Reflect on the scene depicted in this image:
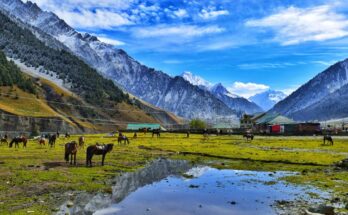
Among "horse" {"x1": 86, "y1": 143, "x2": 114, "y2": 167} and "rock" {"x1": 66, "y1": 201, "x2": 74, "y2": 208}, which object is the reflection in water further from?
"horse" {"x1": 86, "y1": 143, "x2": 114, "y2": 167}

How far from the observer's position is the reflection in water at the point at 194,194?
2408 centimetres

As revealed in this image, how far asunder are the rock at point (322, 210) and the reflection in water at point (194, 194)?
225cm

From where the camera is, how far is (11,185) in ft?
93.8

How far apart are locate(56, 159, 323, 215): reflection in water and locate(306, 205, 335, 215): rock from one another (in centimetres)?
225

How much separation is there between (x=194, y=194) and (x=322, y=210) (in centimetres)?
896

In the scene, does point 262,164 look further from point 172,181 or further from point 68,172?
point 68,172

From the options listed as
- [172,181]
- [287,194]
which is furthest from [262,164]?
[287,194]

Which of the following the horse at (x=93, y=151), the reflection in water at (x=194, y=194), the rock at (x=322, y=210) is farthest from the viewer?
the horse at (x=93, y=151)

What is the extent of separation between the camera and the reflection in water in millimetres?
24078

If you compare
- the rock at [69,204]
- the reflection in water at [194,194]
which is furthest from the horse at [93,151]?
the rock at [69,204]

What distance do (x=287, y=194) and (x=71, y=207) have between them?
14.3 m

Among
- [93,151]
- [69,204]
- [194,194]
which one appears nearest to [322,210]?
[194,194]

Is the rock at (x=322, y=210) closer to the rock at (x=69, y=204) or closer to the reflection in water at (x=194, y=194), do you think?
the reflection in water at (x=194, y=194)

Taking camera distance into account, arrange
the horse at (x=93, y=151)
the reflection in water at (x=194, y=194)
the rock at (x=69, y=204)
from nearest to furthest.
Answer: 1. the rock at (x=69, y=204)
2. the reflection in water at (x=194, y=194)
3. the horse at (x=93, y=151)
